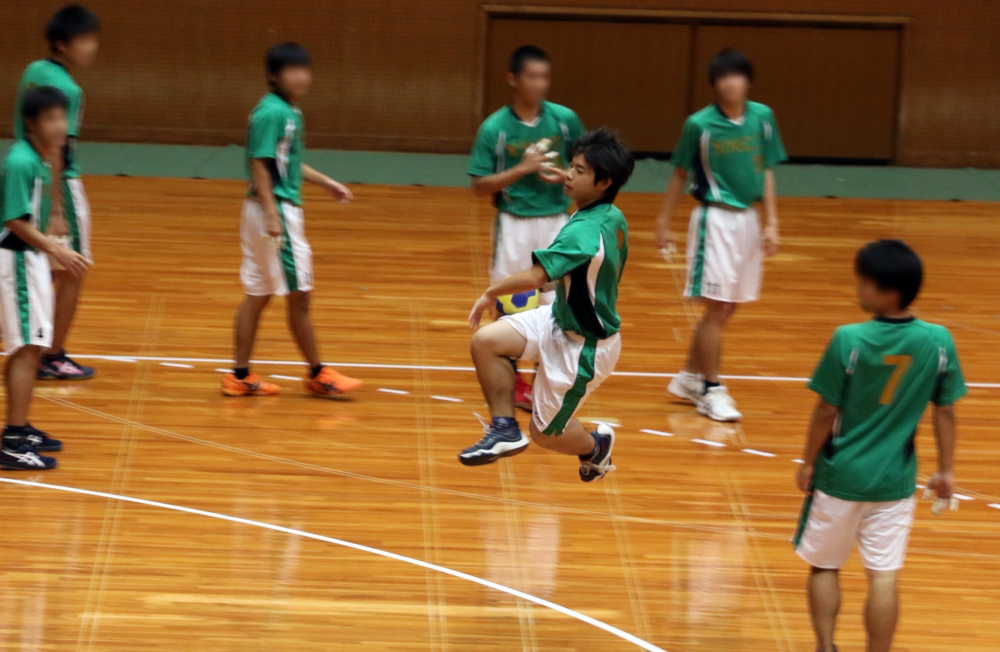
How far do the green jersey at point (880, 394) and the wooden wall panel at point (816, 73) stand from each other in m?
10.2

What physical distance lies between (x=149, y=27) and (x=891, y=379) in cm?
1136

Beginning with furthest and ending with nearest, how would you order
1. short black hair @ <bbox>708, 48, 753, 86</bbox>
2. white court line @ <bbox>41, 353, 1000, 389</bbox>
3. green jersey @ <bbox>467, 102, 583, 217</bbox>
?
white court line @ <bbox>41, 353, 1000, 389</bbox> → green jersey @ <bbox>467, 102, 583, 217</bbox> → short black hair @ <bbox>708, 48, 753, 86</bbox>

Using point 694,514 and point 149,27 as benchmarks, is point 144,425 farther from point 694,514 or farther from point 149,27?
point 149,27

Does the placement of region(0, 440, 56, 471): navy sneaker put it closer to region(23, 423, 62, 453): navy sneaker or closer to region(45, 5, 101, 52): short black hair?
region(23, 423, 62, 453): navy sneaker

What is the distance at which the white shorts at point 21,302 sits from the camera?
476cm

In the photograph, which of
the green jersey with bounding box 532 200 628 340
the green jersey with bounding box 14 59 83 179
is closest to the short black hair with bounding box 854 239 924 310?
the green jersey with bounding box 532 200 628 340

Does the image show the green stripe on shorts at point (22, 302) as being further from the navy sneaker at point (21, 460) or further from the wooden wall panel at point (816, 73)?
the wooden wall panel at point (816, 73)

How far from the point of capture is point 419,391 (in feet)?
20.3

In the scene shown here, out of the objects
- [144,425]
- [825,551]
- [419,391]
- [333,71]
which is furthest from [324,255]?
[825,551]

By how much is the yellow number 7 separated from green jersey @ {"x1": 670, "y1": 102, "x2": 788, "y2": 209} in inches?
104

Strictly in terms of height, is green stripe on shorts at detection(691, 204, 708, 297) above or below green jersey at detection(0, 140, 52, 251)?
below

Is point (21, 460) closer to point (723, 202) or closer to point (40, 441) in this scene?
point (40, 441)

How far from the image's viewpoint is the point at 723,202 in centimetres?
575

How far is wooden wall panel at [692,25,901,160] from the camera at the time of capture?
12.9 meters
